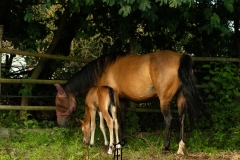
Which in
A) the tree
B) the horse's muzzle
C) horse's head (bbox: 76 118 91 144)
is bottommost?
horse's head (bbox: 76 118 91 144)

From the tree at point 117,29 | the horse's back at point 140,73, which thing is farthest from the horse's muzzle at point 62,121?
the tree at point 117,29

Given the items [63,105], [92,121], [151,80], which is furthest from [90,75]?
[151,80]

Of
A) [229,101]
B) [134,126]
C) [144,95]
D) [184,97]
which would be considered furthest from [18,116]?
[229,101]

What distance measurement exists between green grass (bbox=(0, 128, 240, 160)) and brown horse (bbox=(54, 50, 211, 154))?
0.99 ft

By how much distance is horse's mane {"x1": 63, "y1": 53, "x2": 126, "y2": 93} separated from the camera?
8.44 m

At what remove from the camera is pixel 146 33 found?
10336mm

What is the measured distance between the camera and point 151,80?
776cm

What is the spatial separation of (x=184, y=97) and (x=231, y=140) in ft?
4.34

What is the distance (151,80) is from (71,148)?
178cm

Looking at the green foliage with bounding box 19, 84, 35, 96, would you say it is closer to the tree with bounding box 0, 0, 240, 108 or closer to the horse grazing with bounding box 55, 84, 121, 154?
the tree with bounding box 0, 0, 240, 108

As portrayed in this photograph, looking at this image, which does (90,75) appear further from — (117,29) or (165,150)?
(165,150)

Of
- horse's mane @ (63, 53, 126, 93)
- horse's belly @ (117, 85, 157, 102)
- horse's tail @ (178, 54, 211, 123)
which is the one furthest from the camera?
horse's mane @ (63, 53, 126, 93)

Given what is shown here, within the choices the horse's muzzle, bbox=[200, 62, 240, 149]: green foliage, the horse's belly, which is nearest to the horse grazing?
the horse's belly

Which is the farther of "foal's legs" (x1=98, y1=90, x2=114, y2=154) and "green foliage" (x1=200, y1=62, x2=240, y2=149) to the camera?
"green foliage" (x1=200, y1=62, x2=240, y2=149)
